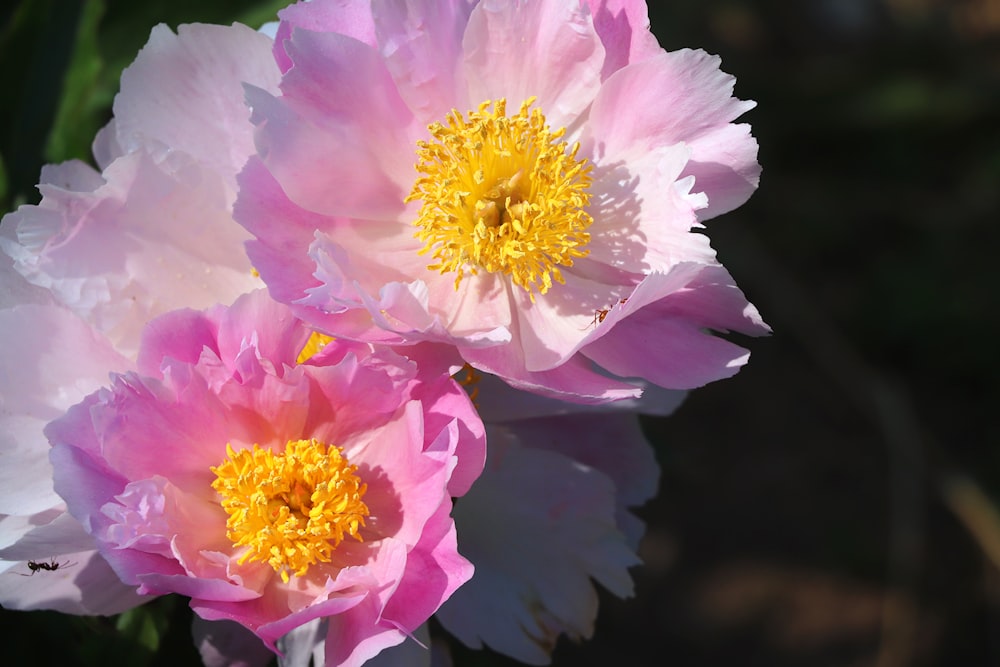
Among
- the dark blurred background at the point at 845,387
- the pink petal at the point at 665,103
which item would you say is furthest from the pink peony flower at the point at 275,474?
the dark blurred background at the point at 845,387

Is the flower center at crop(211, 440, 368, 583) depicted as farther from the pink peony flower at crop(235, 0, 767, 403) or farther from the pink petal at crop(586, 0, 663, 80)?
the pink petal at crop(586, 0, 663, 80)

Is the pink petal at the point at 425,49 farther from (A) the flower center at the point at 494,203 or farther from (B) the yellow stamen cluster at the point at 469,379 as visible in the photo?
(B) the yellow stamen cluster at the point at 469,379

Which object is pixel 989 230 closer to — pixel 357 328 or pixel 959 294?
pixel 959 294

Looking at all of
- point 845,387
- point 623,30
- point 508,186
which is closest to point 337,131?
point 508,186

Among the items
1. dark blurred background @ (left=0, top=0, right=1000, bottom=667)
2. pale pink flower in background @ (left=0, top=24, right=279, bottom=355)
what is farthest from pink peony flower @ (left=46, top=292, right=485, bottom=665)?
dark blurred background @ (left=0, top=0, right=1000, bottom=667)

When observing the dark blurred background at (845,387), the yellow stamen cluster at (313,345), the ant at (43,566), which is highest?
the yellow stamen cluster at (313,345)

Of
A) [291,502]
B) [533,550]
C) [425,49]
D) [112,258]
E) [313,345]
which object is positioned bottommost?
[533,550]

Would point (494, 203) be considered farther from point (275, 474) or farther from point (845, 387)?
point (845, 387)
